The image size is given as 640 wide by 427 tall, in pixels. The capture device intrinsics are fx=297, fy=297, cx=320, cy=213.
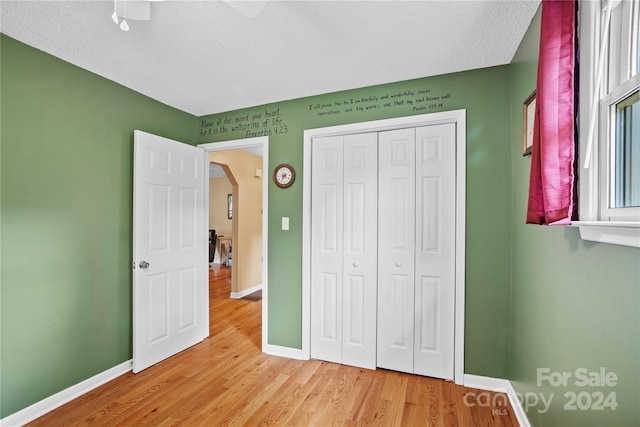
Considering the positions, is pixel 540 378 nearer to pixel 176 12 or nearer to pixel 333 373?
pixel 333 373

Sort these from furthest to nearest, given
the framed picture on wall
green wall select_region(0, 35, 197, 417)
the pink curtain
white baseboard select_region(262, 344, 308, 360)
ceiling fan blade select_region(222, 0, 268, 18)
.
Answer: white baseboard select_region(262, 344, 308, 360) → green wall select_region(0, 35, 197, 417) → the framed picture on wall → ceiling fan blade select_region(222, 0, 268, 18) → the pink curtain

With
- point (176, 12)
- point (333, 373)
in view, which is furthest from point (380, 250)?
point (176, 12)

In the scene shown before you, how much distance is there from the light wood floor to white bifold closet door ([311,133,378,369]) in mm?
204

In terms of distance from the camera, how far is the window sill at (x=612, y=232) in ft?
2.60

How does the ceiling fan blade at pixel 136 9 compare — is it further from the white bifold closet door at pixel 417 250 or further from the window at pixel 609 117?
the window at pixel 609 117

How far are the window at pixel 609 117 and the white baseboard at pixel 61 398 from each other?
3.15 m

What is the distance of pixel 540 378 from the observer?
61.4 inches

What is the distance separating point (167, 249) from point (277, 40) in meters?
2.00

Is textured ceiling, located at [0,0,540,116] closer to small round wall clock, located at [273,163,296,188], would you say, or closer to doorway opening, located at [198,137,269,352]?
small round wall clock, located at [273,163,296,188]

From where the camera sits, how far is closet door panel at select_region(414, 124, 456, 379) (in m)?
2.28

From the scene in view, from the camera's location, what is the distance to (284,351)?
2.79 metres
